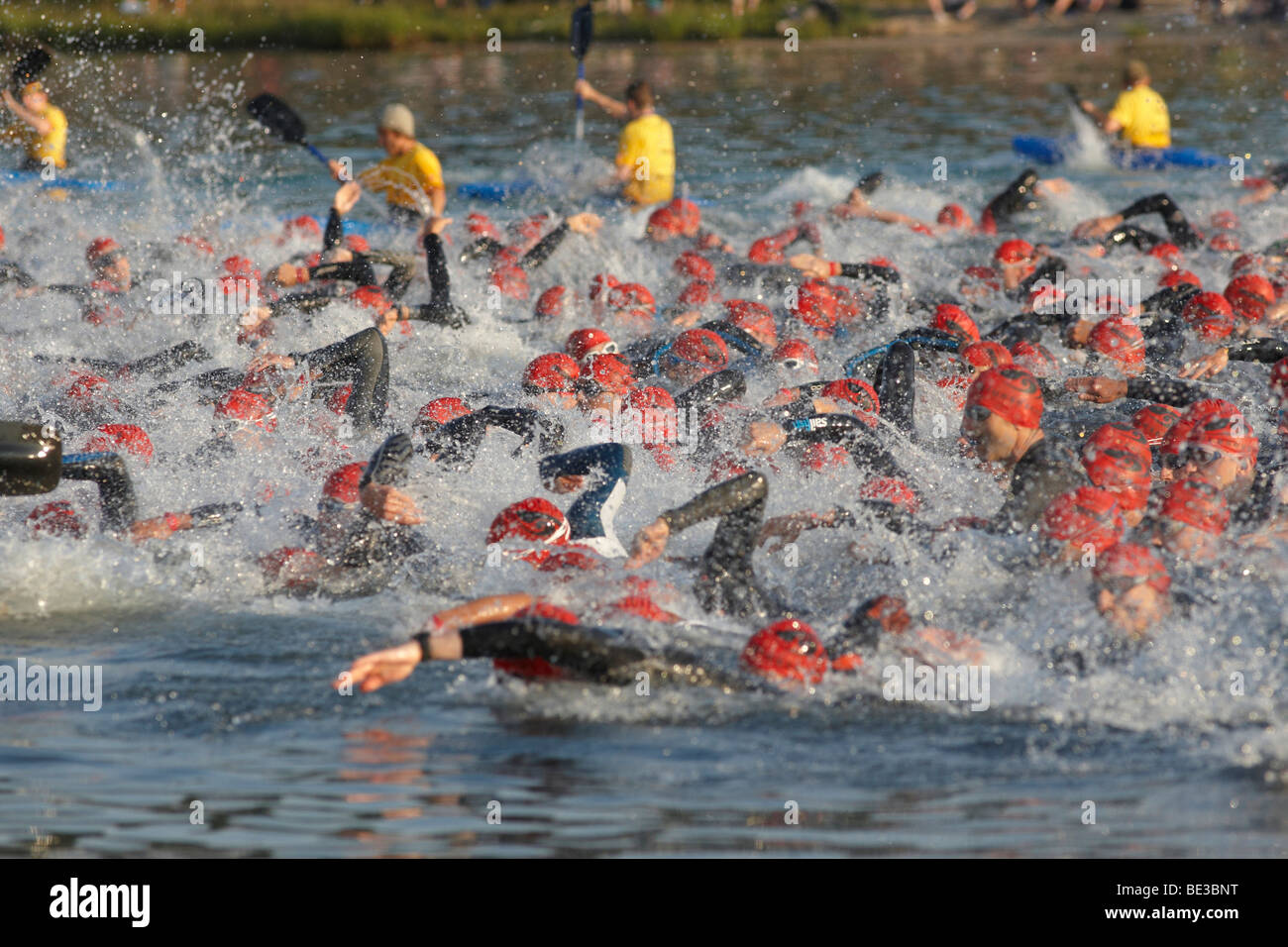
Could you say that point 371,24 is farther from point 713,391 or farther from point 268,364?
point 713,391

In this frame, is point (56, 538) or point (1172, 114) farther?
point (1172, 114)

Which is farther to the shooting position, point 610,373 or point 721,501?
point 610,373

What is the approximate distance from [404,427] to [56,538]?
8.39ft

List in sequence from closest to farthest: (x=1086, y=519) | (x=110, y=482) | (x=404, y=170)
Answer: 1. (x=1086, y=519)
2. (x=110, y=482)
3. (x=404, y=170)

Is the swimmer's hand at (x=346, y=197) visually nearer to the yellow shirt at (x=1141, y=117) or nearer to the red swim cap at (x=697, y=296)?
the red swim cap at (x=697, y=296)

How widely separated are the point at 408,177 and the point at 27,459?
720 cm

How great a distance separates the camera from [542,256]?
482 inches

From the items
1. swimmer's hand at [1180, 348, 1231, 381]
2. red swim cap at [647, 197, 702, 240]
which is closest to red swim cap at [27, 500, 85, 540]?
swimmer's hand at [1180, 348, 1231, 381]

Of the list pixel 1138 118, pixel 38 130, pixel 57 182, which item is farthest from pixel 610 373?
pixel 1138 118

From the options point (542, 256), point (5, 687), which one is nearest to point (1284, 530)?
point (5, 687)

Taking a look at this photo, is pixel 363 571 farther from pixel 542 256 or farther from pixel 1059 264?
pixel 1059 264

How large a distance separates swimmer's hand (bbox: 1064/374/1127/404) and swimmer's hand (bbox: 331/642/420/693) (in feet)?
16.0

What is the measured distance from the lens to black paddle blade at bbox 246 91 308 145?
12586 mm

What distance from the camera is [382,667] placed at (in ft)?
16.3
